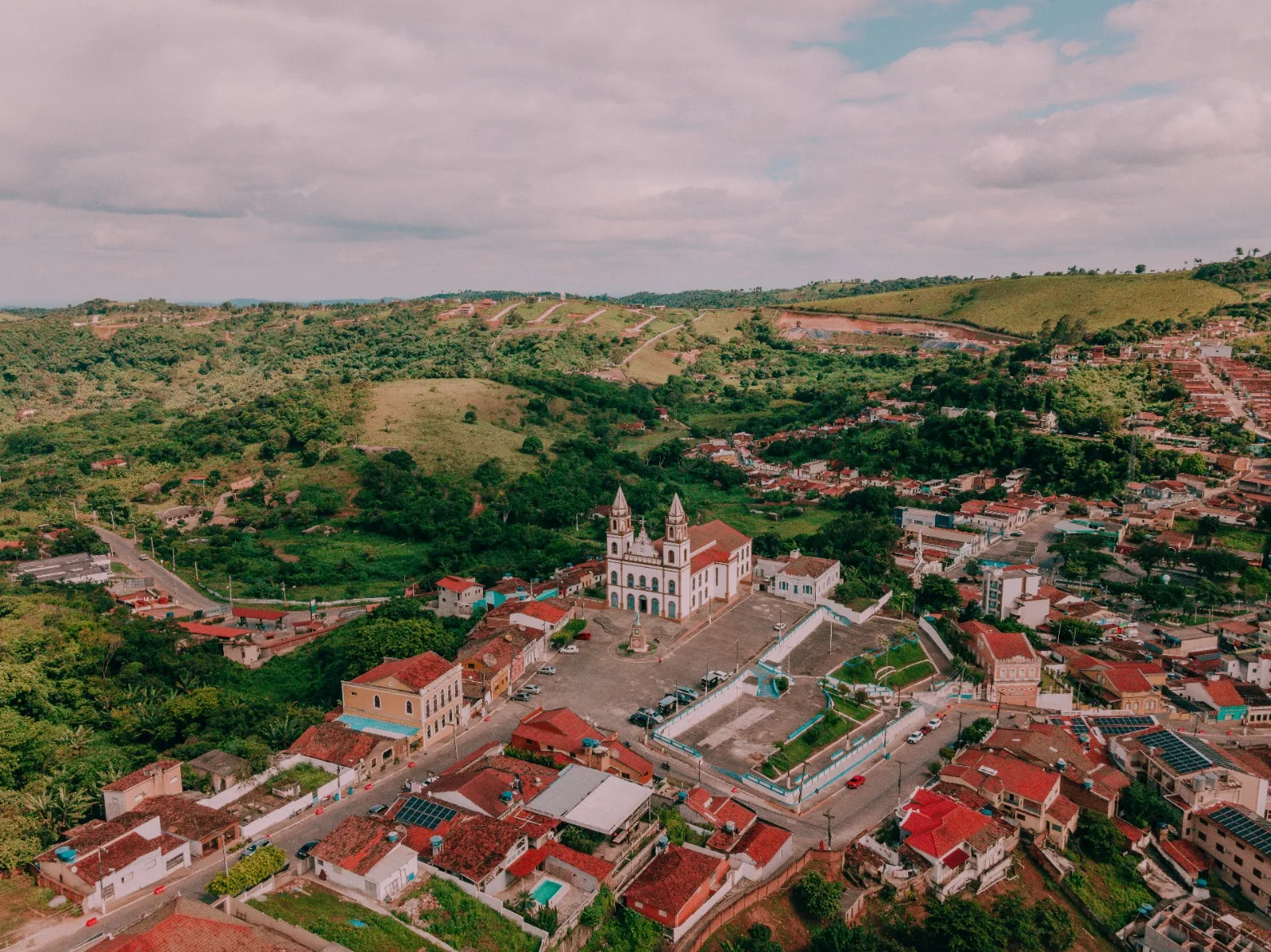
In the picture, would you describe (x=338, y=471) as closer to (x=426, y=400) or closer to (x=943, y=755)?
(x=426, y=400)

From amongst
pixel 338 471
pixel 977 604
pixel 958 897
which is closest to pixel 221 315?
pixel 338 471

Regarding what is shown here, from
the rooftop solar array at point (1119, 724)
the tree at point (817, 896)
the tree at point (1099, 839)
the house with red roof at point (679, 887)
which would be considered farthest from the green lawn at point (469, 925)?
the rooftop solar array at point (1119, 724)

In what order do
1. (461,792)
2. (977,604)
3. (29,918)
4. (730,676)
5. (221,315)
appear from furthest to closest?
(221,315)
(977,604)
(730,676)
(461,792)
(29,918)

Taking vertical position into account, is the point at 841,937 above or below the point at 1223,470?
below

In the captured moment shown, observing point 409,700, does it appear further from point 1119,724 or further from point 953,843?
point 1119,724

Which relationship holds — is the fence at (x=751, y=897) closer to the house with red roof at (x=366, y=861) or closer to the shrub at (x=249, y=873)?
the house with red roof at (x=366, y=861)

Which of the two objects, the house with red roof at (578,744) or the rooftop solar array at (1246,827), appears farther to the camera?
the house with red roof at (578,744)

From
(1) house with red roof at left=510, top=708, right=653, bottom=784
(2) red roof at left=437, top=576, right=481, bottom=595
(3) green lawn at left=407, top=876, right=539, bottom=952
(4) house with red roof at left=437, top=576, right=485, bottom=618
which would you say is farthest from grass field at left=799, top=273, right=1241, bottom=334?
(3) green lawn at left=407, top=876, right=539, bottom=952
